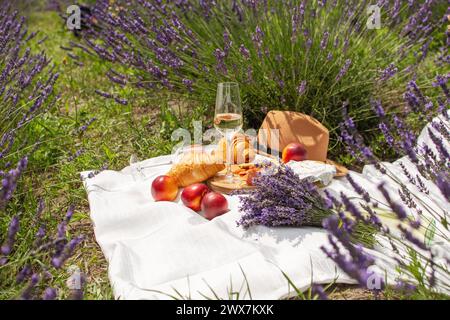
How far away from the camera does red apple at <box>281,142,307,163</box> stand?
2543 mm

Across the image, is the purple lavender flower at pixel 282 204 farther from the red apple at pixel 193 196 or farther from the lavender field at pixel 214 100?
the red apple at pixel 193 196

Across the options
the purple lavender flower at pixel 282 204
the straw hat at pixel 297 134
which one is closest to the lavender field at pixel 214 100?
the purple lavender flower at pixel 282 204

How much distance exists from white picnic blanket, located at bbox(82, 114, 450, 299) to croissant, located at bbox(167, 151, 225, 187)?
0.55 ft

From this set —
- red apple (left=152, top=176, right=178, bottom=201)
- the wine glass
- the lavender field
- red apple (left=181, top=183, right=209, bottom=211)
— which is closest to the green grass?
the lavender field

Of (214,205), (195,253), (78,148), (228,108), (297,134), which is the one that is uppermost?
(228,108)

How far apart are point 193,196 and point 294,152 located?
59 centimetres

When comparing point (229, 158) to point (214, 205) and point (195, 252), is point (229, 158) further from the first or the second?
point (195, 252)

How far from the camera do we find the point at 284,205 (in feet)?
6.64

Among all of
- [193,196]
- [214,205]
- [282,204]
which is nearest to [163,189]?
[193,196]

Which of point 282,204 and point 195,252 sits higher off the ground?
point 282,204

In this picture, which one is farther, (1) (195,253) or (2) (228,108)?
(2) (228,108)

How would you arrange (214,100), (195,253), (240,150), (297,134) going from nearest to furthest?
(195,253) < (240,150) < (297,134) < (214,100)

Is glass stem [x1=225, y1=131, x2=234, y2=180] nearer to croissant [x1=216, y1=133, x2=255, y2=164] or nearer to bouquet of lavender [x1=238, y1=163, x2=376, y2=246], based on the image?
croissant [x1=216, y1=133, x2=255, y2=164]
